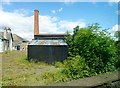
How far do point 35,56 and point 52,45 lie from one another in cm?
143

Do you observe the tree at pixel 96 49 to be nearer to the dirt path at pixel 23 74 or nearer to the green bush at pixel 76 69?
the green bush at pixel 76 69

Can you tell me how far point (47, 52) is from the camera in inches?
627

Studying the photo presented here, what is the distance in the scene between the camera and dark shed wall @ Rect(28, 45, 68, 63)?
15617 millimetres

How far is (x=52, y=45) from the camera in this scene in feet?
52.4

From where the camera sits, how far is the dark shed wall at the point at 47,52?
51.2ft

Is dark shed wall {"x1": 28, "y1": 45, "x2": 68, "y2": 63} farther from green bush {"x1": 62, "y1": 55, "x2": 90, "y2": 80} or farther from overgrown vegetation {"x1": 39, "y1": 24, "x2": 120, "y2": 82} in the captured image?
green bush {"x1": 62, "y1": 55, "x2": 90, "y2": 80}

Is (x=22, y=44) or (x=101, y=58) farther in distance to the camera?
(x=22, y=44)

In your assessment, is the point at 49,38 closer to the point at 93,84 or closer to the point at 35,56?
the point at 35,56

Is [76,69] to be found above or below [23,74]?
above

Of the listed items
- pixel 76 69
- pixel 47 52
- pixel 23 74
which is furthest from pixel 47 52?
pixel 76 69

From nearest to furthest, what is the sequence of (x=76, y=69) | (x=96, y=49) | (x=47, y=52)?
(x=76, y=69), (x=96, y=49), (x=47, y=52)

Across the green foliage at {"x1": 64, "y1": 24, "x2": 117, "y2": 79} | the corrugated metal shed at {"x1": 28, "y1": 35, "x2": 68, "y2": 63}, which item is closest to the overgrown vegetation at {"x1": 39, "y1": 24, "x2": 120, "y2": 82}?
the green foliage at {"x1": 64, "y1": 24, "x2": 117, "y2": 79}

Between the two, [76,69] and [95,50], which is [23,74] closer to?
[76,69]

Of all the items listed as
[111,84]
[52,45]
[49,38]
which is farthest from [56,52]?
[111,84]
